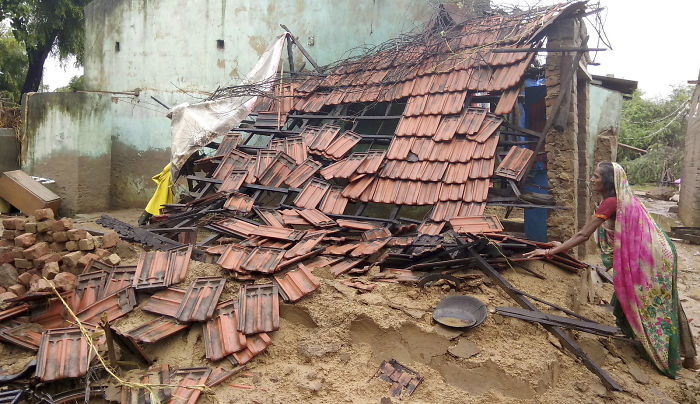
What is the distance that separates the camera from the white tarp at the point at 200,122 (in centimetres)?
791

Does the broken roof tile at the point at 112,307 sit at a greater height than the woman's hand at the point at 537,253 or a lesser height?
lesser

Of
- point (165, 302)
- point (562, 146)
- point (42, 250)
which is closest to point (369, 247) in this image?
point (165, 302)

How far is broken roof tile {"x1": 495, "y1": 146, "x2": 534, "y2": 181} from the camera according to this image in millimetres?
5473

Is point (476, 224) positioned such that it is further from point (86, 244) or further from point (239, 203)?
point (86, 244)

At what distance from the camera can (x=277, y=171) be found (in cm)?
698

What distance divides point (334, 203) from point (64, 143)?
7391 mm

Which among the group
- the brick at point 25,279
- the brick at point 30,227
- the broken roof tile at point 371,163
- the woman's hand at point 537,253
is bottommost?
the brick at point 25,279

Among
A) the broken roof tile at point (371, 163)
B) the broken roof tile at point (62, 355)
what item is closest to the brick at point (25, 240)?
the broken roof tile at point (62, 355)

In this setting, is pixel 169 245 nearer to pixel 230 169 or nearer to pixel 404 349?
pixel 230 169

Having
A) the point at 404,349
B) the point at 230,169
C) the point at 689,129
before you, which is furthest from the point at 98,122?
the point at 689,129

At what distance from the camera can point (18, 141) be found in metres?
10.6

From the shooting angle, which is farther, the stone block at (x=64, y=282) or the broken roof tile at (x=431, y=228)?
the broken roof tile at (x=431, y=228)

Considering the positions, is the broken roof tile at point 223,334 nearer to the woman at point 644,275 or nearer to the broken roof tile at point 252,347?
the broken roof tile at point 252,347

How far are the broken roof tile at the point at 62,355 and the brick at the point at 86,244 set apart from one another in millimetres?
1726
